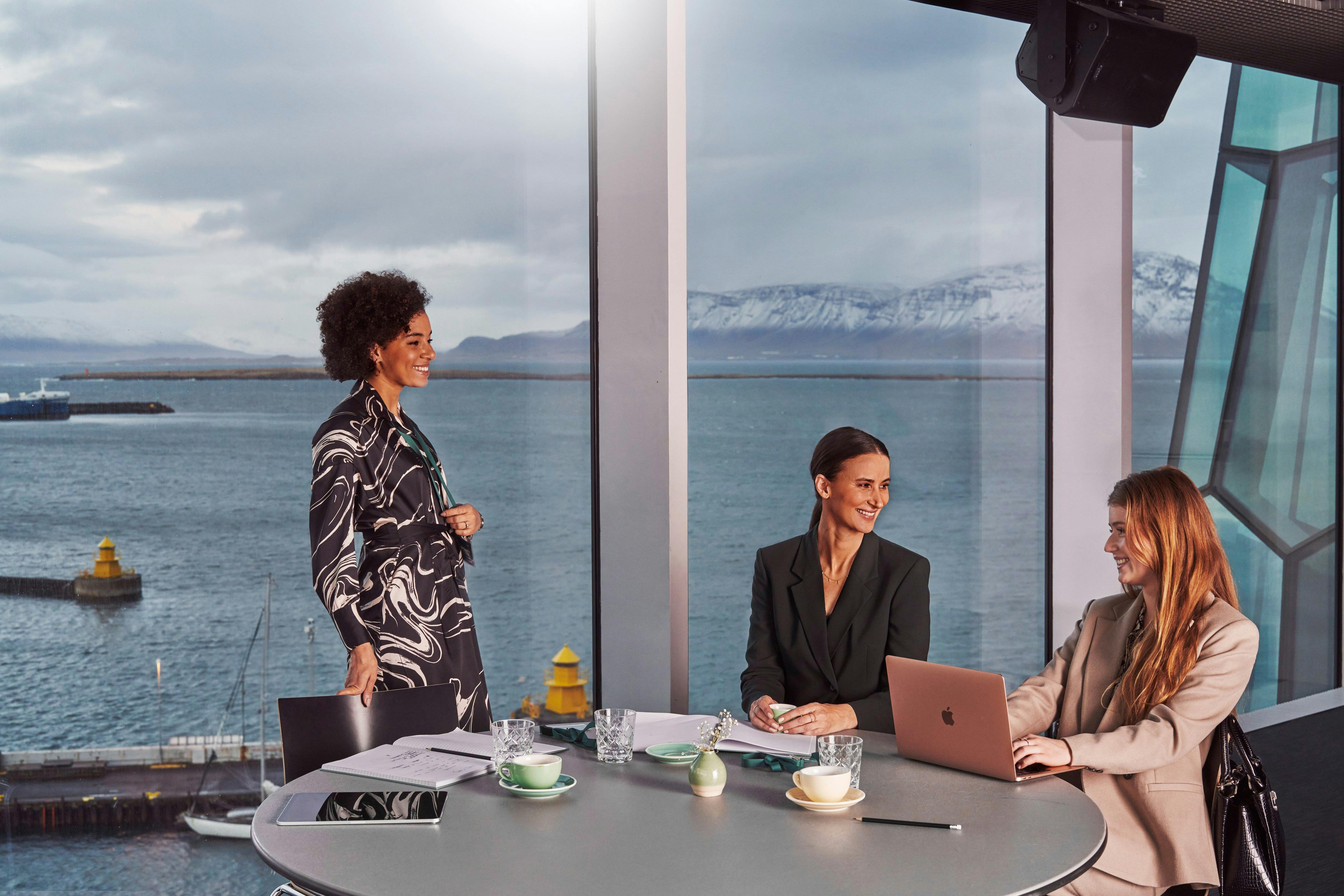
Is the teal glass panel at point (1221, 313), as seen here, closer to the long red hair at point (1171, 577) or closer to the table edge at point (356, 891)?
the long red hair at point (1171, 577)

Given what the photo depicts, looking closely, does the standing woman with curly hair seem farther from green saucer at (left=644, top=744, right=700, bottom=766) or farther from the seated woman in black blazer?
the seated woman in black blazer

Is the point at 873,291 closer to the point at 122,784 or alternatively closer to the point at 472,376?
the point at 472,376

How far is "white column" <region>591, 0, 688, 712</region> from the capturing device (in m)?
3.47

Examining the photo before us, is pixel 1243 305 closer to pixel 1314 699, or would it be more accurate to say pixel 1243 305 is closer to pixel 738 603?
pixel 1314 699

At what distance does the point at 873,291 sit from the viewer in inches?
168

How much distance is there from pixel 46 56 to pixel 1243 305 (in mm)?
4780

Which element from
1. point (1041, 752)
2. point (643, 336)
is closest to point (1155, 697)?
point (1041, 752)

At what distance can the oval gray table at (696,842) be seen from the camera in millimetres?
1359

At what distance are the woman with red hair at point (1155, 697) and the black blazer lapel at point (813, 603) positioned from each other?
461 mm

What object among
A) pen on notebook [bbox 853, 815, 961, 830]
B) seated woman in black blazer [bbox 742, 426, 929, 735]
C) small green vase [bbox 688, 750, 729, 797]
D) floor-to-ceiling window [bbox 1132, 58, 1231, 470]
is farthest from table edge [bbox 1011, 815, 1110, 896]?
floor-to-ceiling window [bbox 1132, 58, 1231, 470]

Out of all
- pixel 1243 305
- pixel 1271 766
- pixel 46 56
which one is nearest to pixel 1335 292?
pixel 1243 305

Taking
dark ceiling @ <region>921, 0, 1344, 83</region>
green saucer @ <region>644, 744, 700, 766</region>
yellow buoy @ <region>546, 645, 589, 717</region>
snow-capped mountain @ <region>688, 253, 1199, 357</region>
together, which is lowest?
yellow buoy @ <region>546, 645, 589, 717</region>

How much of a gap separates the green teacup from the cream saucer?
15.2 inches

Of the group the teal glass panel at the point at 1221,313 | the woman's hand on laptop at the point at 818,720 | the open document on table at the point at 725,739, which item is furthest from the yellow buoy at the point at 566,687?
the teal glass panel at the point at 1221,313
